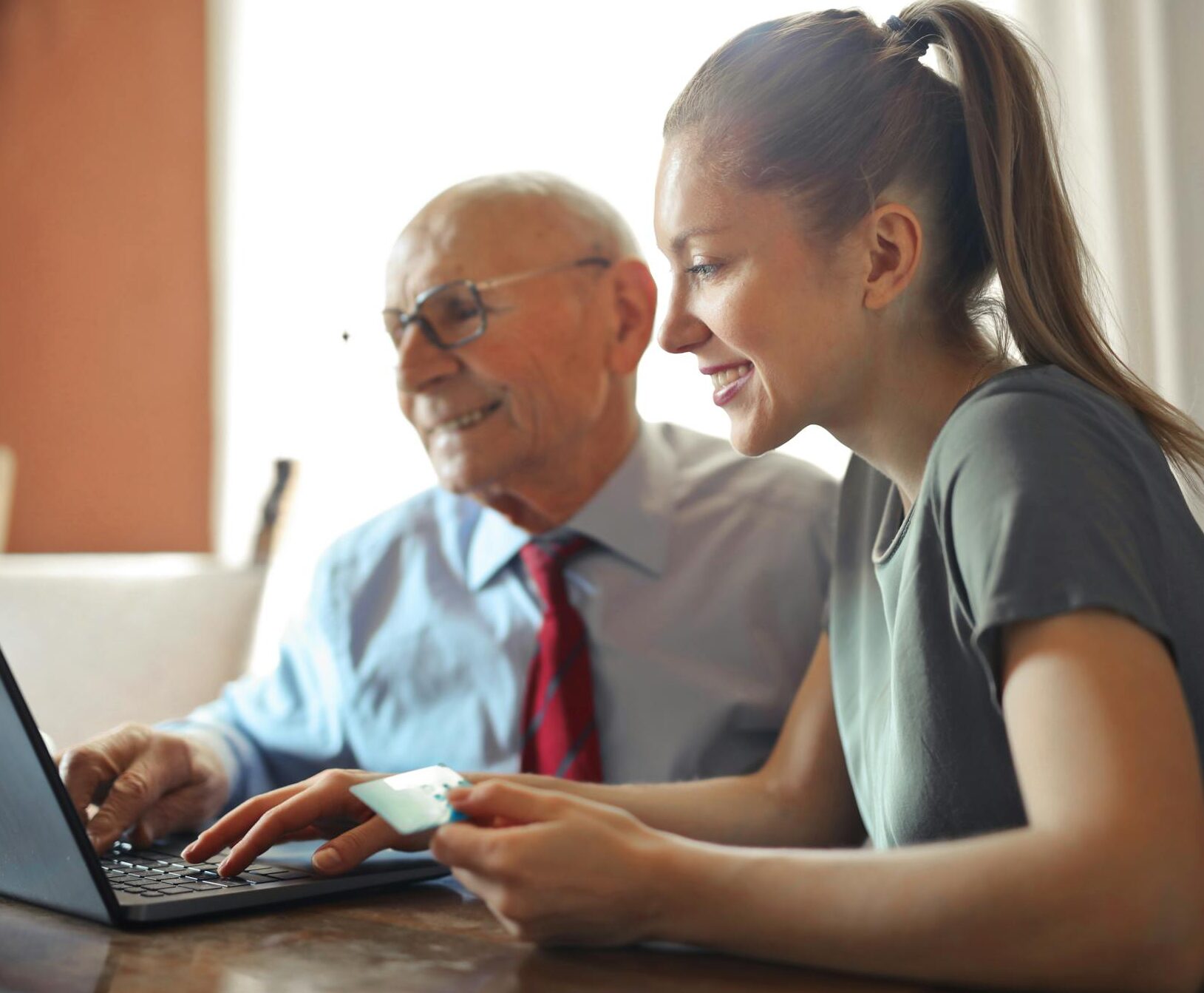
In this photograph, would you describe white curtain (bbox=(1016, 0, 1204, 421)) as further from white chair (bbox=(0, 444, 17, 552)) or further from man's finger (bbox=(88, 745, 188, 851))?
white chair (bbox=(0, 444, 17, 552))

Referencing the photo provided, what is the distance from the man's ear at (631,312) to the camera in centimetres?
168

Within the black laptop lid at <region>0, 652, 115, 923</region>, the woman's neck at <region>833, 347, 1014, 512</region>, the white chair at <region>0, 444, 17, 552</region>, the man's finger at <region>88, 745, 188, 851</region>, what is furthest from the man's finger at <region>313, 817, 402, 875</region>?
the white chair at <region>0, 444, 17, 552</region>

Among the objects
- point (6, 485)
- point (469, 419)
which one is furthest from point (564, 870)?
point (6, 485)

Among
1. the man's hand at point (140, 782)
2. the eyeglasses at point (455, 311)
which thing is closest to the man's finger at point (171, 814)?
the man's hand at point (140, 782)

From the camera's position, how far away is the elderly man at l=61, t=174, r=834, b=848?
150 centimetres

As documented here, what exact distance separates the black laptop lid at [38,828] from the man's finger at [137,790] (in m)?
0.19

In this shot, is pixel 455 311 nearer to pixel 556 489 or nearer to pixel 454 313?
pixel 454 313

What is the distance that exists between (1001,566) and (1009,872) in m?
0.18

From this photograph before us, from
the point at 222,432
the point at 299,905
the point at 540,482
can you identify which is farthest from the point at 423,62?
the point at 299,905

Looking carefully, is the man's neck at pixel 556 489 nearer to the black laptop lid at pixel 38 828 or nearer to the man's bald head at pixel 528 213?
the man's bald head at pixel 528 213

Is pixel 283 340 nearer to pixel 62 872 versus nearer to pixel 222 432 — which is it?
pixel 222 432

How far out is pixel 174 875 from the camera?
95cm

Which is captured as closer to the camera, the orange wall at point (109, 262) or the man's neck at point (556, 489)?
the man's neck at point (556, 489)

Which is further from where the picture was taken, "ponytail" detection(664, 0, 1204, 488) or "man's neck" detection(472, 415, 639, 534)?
"man's neck" detection(472, 415, 639, 534)
